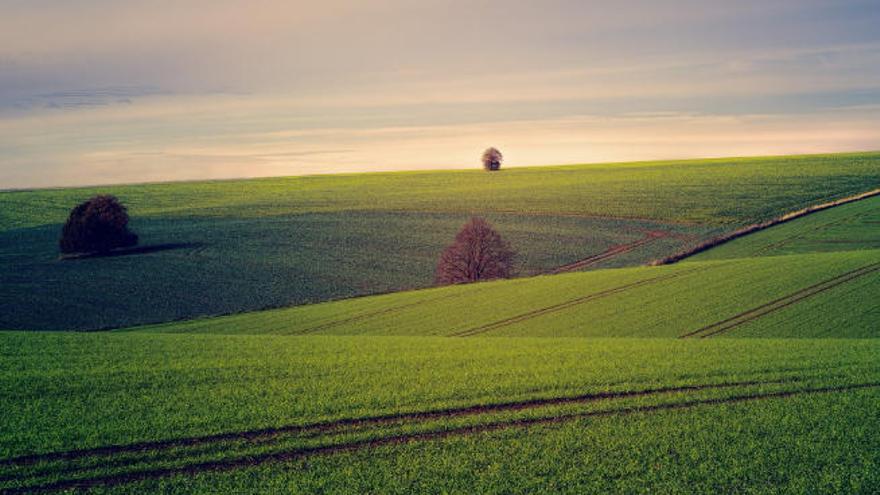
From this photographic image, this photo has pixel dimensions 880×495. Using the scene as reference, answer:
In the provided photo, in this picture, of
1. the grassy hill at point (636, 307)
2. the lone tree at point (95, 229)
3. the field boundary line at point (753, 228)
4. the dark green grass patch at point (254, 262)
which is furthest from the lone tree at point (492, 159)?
the grassy hill at point (636, 307)

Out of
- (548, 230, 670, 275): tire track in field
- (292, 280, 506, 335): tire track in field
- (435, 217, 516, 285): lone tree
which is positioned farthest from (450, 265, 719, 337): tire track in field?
(548, 230, 670, 275): tire track in field

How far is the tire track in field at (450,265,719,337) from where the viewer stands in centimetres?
2735

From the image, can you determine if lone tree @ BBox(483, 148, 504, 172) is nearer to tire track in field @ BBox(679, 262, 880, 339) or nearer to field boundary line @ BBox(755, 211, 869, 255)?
field boundary line @ BBox(755, 211, 869, 255)

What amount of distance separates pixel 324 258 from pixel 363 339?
30930mm

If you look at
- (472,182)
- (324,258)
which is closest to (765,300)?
(324,258)

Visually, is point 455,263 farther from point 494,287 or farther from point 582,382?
point 582,382

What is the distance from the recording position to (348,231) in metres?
63.8

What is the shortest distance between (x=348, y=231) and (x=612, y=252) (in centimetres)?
2703

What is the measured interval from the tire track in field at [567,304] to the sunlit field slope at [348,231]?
12.6 m

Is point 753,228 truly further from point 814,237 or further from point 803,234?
point 814,237

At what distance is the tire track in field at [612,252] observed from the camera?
4596 cm

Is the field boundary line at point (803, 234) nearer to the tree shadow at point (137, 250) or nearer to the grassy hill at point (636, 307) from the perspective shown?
the grassy hill at point (636, 307)

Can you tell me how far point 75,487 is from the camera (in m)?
9.95

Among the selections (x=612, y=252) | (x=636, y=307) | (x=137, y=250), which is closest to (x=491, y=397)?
(x=636, y=307)
